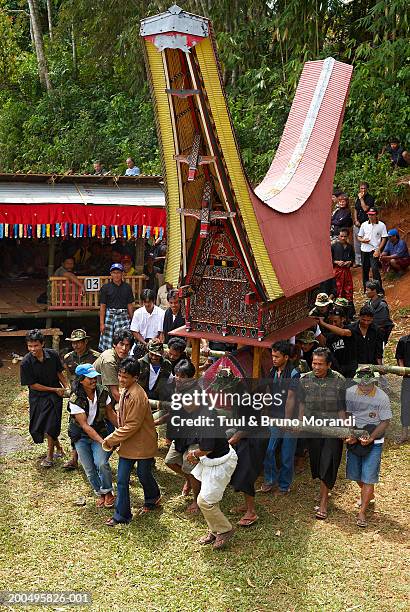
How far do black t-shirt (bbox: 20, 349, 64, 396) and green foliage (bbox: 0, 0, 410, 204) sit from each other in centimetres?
995

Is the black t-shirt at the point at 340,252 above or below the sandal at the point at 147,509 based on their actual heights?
above

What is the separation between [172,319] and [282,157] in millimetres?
2562

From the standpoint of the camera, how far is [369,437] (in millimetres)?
6832

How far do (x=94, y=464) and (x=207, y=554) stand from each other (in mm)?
1463

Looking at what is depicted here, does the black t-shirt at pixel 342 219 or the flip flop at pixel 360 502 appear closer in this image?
the flip flop at pixel 360 502

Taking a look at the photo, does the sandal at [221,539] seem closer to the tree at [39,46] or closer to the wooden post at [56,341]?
the wooden post at [56,341]

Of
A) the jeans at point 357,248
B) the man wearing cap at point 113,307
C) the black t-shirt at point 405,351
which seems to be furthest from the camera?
the jeans at point 357,248

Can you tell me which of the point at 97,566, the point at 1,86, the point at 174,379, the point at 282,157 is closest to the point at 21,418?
the point at 174,379

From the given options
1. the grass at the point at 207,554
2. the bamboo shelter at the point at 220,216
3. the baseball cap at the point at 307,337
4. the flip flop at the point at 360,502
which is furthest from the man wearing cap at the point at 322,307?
the flip flop at the point at 360,502

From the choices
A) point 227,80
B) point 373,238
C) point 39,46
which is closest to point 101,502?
point 373,238

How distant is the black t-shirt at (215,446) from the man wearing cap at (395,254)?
27.5 feet

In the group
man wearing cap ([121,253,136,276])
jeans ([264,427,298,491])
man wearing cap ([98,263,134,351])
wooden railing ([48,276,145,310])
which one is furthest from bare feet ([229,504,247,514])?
man wearing cap ([121,253,136,276])

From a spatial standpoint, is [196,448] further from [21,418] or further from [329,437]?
[21,418]

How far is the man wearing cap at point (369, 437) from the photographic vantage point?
270 inches
